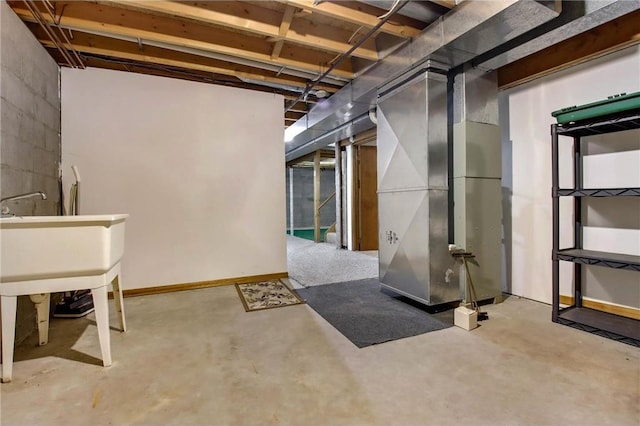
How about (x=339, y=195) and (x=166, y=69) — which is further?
(x=339, y=195)

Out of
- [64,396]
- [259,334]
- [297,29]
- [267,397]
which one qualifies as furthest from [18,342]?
[297,29]

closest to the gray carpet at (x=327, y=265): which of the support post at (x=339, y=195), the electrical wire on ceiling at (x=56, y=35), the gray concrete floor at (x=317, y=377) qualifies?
the support post at (x=339, y=195)

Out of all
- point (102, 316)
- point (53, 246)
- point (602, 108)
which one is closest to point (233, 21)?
point (53, 246)

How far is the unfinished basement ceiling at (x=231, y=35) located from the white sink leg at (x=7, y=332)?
6.87 ft

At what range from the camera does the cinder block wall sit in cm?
204

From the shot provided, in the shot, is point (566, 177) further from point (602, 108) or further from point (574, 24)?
point (574, 24)

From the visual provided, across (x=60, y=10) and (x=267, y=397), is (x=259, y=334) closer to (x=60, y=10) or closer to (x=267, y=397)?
(x=267, y=397)

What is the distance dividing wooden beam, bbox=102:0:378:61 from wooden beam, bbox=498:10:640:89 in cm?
141

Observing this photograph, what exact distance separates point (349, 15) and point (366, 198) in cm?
409

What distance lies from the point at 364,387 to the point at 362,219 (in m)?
4.71

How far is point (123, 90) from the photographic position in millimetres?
3227

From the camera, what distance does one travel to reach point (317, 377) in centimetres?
168

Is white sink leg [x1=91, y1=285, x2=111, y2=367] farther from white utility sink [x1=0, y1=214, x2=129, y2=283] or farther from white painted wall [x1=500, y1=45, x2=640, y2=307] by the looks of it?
white painted wall [x1=500, y1=45, x2=640, y2=307]

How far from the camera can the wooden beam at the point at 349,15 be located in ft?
7.22
